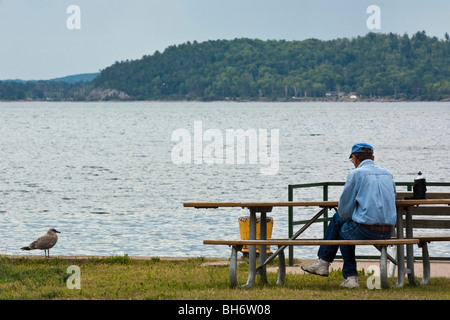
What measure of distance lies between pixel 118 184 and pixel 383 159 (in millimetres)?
23696

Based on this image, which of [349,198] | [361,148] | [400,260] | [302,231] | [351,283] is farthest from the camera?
[302,231]

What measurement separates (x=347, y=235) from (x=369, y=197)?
0.48 metres

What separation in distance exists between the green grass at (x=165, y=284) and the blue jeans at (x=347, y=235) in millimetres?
308

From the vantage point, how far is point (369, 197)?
29.5 feet

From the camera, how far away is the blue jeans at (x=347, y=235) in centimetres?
909

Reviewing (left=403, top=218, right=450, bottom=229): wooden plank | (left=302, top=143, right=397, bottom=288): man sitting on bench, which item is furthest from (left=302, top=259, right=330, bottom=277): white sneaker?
(left=403, top=218, right=450, bottom=229): wooden plank

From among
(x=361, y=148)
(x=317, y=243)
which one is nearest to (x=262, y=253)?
(x=317, y=243)

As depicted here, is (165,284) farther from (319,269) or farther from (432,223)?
(432,223)

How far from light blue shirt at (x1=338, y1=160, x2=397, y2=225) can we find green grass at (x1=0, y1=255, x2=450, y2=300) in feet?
2.55

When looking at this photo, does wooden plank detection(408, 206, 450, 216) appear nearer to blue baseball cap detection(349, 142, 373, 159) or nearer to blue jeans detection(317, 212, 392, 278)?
blue jeans detection(317, 212, 392, 278)

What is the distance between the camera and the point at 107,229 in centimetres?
2353

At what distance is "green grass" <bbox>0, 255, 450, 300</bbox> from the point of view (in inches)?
346

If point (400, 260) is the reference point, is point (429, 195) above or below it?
above
